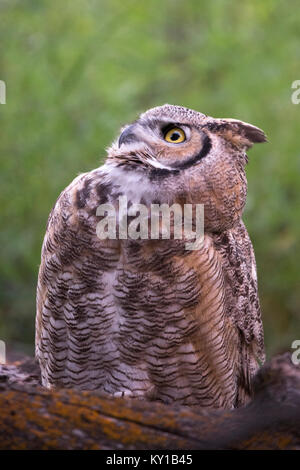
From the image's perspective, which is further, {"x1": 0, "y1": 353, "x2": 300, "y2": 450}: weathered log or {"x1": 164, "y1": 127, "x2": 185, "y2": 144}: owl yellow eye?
{"x1": 164, "y1": 127, "x2": 185, "y2": 144}: owl yellow eye

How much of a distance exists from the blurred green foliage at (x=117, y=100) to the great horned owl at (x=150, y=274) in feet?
3.79

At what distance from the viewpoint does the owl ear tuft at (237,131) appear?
1.85m

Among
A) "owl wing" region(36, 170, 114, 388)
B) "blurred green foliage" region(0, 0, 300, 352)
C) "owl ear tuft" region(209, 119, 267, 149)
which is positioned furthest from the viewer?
"blurred green foliage" region(0, 0, 300, 352)

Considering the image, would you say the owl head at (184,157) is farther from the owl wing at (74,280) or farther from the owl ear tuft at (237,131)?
the owl wing at (74,280)

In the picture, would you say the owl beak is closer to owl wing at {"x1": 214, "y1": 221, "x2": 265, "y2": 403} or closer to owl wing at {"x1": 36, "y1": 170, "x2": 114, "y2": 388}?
owl wing at {"x1": 36, "y1": 170, "x2": 114, "y2": 388}

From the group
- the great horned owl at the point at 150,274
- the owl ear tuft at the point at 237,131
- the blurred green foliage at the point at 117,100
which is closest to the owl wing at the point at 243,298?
the great horned owl at the point at 150,274

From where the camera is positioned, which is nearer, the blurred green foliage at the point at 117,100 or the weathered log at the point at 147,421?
the weathered log at the point at 147,421

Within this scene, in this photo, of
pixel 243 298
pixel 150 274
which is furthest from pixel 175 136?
pixel 243 298

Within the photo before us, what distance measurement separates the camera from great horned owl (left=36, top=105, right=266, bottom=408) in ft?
5.73

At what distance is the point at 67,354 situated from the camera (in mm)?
1902

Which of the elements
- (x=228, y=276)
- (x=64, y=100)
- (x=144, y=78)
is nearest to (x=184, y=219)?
(x=228, y=276)

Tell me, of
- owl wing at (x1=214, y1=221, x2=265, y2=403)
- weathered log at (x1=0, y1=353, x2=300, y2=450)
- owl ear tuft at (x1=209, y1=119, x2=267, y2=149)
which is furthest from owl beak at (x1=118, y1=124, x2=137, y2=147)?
weathered log at (x1=0, y1=353, x2=300, y2=450)

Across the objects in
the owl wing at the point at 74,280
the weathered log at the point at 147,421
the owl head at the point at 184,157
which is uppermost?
the owl head at the point at 184,157

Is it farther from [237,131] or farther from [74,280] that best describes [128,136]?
[74,280]
